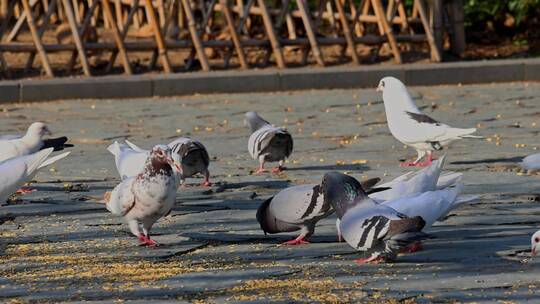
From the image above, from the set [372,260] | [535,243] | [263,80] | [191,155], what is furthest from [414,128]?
[263,80]

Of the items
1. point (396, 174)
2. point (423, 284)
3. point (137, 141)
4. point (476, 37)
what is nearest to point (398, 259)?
point (423, 284)

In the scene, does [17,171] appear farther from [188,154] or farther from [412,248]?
[412,248]

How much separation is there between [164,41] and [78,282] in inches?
354

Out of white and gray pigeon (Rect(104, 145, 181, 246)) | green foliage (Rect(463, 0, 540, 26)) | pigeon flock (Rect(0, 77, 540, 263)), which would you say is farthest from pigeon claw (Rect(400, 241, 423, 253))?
green foliage (Rect(463, 0, 540, 26))

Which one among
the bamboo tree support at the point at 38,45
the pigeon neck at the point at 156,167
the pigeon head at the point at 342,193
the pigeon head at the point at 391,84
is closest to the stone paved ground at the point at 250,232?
the pigeon head at the point at 342,193

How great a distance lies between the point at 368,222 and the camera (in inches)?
207

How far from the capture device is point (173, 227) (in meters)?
6.52

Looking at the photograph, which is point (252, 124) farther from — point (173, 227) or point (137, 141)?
point (173, 227)

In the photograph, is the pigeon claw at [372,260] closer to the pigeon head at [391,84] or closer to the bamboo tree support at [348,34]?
the pigeon head at [391,84]

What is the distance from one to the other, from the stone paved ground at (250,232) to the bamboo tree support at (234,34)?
106 inches

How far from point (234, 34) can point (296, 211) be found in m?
8.46

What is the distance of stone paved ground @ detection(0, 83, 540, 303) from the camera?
5.00 metres

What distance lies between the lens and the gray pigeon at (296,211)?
574cm

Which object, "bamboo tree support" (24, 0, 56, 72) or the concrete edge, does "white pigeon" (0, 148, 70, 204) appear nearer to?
the concrete edge
